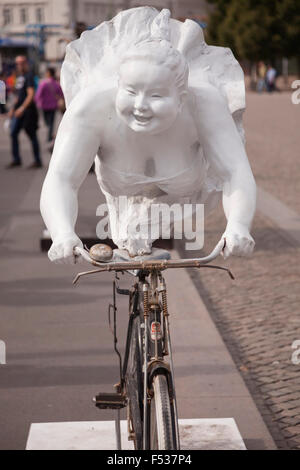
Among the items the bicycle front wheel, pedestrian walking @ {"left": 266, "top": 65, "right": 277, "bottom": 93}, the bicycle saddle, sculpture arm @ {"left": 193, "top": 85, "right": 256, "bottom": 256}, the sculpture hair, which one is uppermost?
pedestrian walking @ {"left": 266, "top": 65, "right": 277, "bottom": 93}

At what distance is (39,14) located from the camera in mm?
87812

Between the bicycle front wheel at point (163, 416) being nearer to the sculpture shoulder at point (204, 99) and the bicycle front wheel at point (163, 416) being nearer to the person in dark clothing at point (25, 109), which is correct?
the sculpture shoulder at point (204, 99)

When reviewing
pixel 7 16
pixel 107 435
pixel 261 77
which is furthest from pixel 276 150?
pixel 7 16

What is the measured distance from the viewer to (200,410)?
185 inches

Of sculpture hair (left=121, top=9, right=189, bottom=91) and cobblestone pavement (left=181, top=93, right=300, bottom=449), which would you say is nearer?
sculpture hair (left=121, top=9, right=189, bottom=91)

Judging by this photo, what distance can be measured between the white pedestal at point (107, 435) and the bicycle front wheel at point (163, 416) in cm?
112

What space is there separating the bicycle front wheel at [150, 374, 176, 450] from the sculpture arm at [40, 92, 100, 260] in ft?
2.18

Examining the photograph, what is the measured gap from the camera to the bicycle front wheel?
2.94m

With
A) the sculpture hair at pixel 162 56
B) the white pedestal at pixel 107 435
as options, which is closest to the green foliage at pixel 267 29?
the white pedestal at pixel 107 435

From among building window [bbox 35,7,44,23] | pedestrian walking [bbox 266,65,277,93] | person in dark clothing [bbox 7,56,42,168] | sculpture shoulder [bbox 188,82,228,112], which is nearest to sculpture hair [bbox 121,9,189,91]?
sculpture shoulder [bbox 188,82,228,112]

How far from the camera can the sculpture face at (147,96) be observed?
2.98 m

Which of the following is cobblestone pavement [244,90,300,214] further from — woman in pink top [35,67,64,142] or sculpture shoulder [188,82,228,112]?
sculpture shoulder [188,82,228,112]

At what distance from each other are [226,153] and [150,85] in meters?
0.44

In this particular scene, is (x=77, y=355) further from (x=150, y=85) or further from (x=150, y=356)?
(x=150, y=85)
